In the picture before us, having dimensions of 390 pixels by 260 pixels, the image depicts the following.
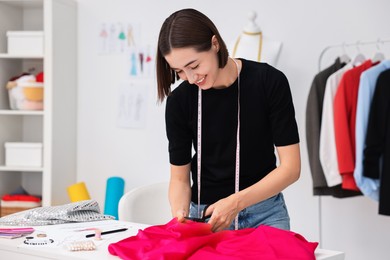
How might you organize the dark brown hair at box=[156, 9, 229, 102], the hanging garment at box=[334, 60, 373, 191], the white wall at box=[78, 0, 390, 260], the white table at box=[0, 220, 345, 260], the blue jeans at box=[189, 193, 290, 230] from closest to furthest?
the white table at box=[0, 220, 345, 260]
the dark brown hair at box=[156, 9, 229, 102]
the blue jeans at box=[189, 193, 290, 230]
the hanging garment at box=[334, 60, 373, 191]
the white wall at box=[78, 0, 390, 260]

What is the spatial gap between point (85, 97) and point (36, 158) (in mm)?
557

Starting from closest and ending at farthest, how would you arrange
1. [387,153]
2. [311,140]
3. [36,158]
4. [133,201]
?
1. [133,201]
2. [387,153]
3. [311,140]
4. [36,158]

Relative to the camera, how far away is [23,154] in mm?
4379

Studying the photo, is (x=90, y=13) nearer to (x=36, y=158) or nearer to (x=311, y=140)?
(x=36, y=158)

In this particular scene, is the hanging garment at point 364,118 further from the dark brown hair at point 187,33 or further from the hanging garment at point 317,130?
the dark brown hair at point 187,33

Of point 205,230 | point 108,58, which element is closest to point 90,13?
point 108,58

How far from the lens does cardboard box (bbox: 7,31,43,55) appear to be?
4312mm

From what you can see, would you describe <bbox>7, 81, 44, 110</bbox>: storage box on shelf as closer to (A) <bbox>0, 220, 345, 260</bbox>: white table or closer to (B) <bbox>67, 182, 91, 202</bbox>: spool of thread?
(B) <bbox>67, 182, 91, 202</bbox>: spool of thread

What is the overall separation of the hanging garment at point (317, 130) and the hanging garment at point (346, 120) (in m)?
0.15

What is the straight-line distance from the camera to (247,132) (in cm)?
223

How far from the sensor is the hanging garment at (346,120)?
3.53m

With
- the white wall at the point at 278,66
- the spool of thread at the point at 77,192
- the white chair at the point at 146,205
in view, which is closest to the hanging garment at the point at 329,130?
the white wall at the point at 278,66

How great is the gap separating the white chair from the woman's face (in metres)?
0.86

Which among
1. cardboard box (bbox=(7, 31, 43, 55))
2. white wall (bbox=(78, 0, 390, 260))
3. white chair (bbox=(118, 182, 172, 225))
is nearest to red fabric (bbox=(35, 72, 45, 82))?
cardboard box (bbox=(7, 31, 43, 55))
